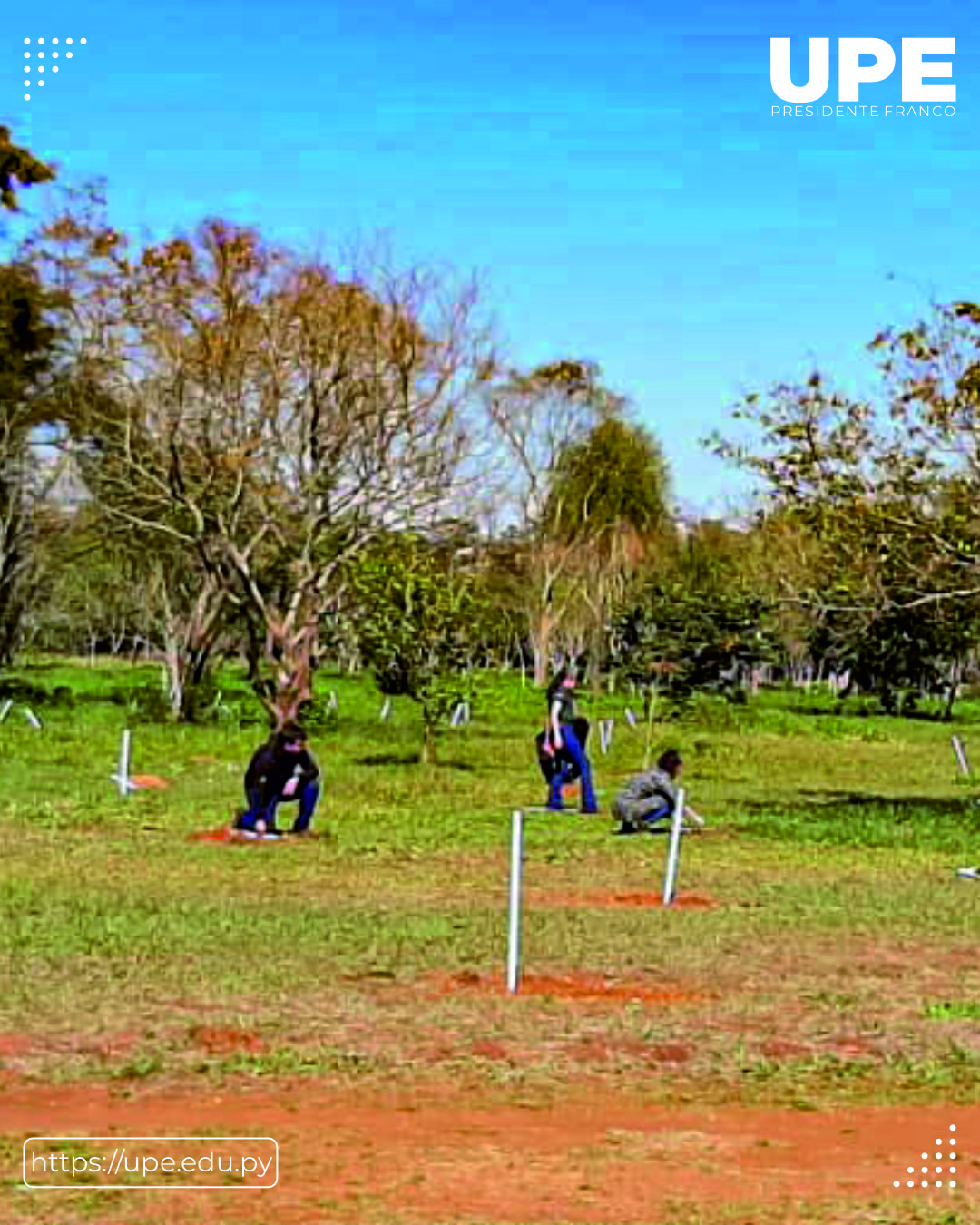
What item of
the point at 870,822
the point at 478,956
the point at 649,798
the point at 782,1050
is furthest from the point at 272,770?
the point at 782,1050

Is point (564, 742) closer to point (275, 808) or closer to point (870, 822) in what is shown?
point (870, 822)

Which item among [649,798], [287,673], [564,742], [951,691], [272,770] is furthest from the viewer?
[951,691]

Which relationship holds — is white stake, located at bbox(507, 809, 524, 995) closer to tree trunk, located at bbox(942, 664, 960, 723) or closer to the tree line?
the tree line

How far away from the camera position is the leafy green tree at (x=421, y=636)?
33.7m

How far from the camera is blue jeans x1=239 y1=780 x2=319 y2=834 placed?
2055 centimetres

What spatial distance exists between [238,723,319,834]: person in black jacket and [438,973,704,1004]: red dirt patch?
854 centimetres

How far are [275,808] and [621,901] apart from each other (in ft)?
20.4

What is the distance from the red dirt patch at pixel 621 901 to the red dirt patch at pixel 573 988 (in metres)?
3.33

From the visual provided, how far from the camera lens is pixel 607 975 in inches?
487

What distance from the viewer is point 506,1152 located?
8.05m

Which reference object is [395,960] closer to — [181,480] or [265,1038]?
[265,1038]

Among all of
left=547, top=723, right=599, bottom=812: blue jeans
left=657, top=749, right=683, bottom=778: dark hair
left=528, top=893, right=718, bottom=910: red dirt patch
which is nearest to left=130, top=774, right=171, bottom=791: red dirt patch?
left=547, top=723, right=599, bottom=812: blue jeans

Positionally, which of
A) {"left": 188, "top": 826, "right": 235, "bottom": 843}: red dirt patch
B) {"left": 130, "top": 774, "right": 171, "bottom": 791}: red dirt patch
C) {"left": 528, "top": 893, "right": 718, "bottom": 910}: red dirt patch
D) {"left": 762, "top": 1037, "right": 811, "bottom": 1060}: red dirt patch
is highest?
{"left": 130, "top": 774, "right": 171, "bottom": 791}: red dirt patch

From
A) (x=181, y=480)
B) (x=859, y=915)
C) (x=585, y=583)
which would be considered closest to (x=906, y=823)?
(x=859, y=915)
